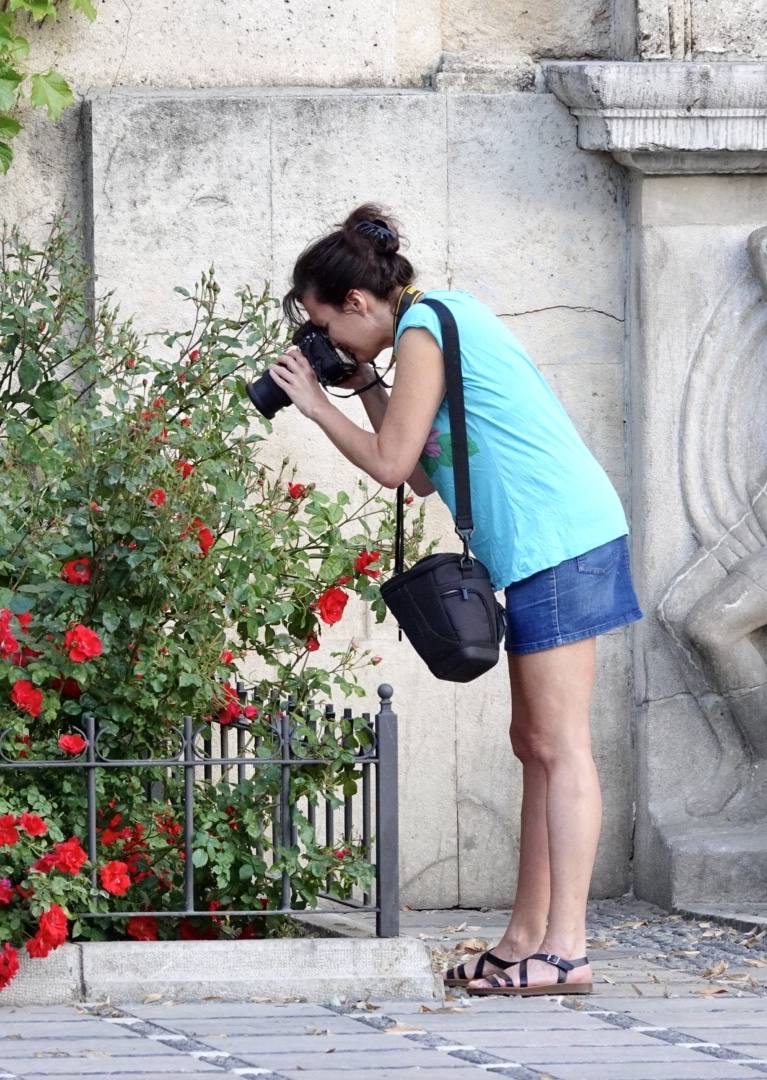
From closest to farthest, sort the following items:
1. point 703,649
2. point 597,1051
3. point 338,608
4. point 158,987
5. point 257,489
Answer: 1. point 597,1051
2. point 158,987
3. point 338,608
4. point 257,489
5. point 703,649

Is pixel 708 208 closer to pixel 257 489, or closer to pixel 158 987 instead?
pixel 257 489

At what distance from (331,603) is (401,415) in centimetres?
60

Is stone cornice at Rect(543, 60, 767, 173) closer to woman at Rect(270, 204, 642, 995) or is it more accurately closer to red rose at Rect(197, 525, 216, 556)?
woman at Rect(270, 204, 642, 995)

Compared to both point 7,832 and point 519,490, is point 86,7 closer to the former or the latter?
point 519,490

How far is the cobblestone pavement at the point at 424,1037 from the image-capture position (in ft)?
10.2

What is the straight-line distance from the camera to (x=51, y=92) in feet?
16.8

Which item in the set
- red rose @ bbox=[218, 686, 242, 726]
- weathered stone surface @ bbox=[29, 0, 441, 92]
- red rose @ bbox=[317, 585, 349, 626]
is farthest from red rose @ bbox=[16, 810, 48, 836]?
weathered stone surface @ bbox=[29, 0, 441, 92]

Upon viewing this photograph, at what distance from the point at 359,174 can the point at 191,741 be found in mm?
2097

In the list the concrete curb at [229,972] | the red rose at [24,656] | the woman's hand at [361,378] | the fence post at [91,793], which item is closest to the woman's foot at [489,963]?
the concrete curb at [229,972]

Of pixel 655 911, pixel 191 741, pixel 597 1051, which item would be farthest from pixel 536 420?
pixel 655 911

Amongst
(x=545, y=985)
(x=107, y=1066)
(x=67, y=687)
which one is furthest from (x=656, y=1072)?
(x=67, y=687)

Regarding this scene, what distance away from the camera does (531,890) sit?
388cm

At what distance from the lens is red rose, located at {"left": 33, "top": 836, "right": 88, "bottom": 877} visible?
3607mm

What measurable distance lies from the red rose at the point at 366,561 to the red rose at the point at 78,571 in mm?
632
